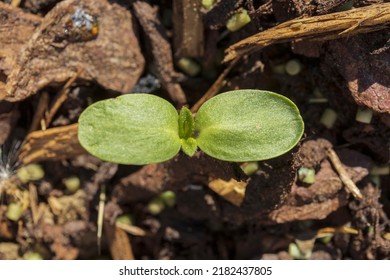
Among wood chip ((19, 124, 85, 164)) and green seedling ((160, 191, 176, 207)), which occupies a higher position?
wood chip ((19, 124, 85, 164))

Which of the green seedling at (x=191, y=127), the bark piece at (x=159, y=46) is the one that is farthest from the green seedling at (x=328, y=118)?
the bark piece at (x=159, y=46)

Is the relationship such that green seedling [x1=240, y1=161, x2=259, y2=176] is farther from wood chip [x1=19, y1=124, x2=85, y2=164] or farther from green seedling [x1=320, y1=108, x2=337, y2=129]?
wood chip [x1=19, y1=124, x2=85, y2=164]

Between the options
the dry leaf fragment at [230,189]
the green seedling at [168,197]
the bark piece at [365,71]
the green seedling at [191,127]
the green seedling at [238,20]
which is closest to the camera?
the green seedling at [191,127]

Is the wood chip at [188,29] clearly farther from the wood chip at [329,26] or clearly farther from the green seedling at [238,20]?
the wood chip at [329,26]

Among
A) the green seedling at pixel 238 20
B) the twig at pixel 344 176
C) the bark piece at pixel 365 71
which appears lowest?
the twig at pixel 344 176

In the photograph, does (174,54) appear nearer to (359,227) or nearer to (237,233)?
(237,233)

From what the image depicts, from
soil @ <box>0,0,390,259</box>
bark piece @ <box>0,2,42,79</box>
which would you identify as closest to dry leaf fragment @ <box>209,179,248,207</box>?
soil @ <box>0,0,390,259</box>
